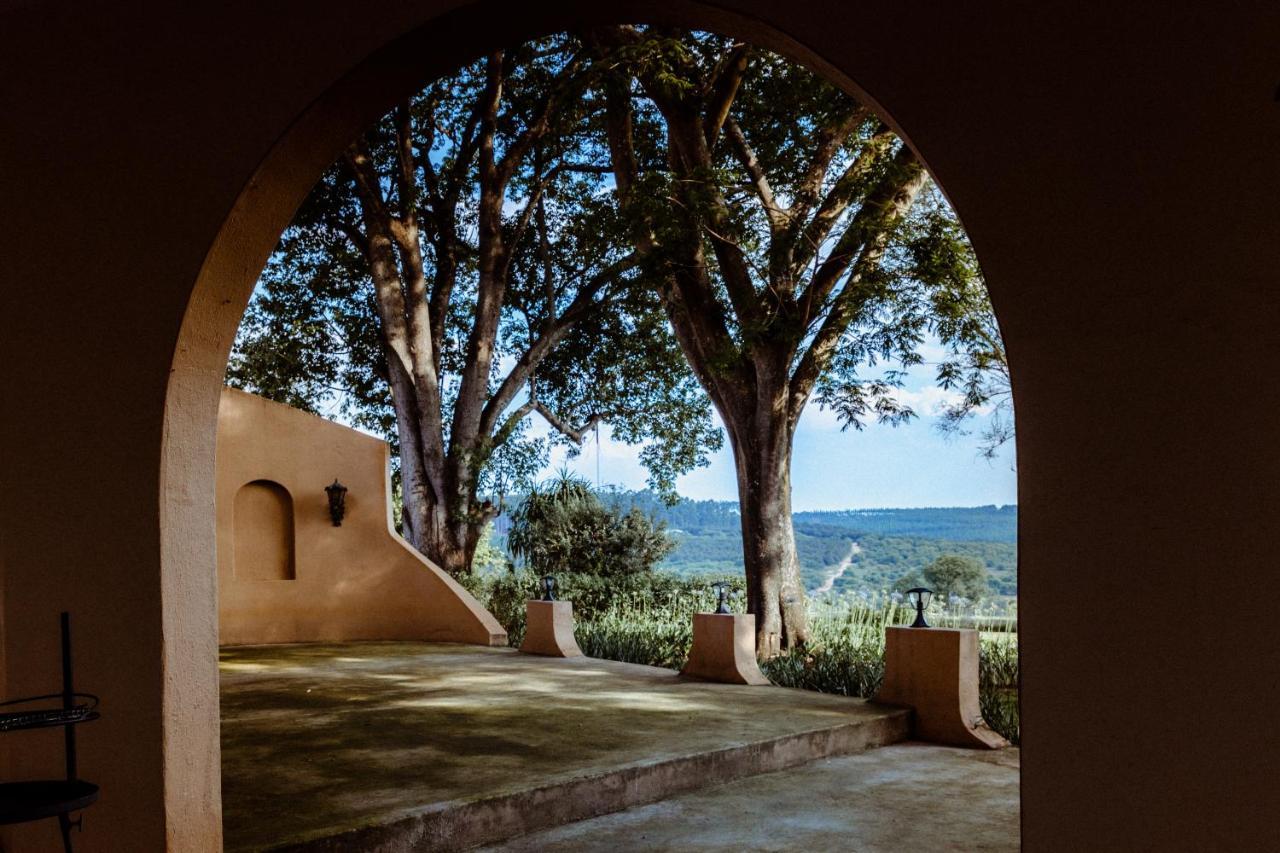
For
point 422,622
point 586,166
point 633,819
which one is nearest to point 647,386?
point 586,166

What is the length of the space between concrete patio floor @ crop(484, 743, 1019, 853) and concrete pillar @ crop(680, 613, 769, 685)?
6.93ft

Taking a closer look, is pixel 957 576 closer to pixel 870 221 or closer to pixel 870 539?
pixel 870 221

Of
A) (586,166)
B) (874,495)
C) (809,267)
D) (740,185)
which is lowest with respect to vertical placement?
(874,495)

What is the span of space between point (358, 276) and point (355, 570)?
597 centimetres

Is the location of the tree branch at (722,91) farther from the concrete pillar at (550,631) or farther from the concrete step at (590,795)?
the concrete step at (590,795)

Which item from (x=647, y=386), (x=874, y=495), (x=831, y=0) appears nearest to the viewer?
(x=831, y=0)

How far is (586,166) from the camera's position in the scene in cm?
1597

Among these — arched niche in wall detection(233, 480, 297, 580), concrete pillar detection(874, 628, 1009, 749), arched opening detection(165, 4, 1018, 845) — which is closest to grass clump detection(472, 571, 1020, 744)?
concrete pillar detection(874, 628, 1009, 749)

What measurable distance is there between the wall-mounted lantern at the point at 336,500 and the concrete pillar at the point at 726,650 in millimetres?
5007

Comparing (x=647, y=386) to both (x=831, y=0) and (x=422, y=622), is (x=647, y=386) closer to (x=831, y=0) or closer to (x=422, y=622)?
(x=422, y=622)

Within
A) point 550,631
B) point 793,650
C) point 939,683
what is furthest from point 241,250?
point 793,650

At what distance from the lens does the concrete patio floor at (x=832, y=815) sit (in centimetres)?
469

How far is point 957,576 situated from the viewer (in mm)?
27875

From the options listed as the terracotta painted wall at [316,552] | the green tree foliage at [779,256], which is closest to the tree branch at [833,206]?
A: the green tree foliage at [779,256]
